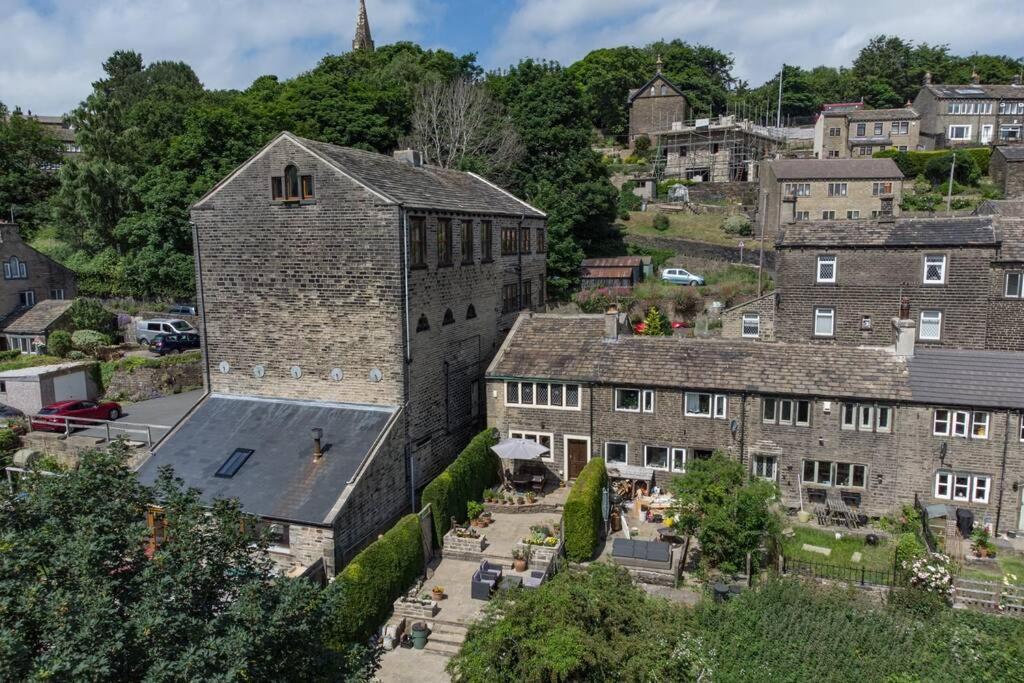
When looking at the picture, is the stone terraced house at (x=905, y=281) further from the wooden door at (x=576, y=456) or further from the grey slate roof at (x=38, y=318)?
the grey slate roof at (x=38, y=318)

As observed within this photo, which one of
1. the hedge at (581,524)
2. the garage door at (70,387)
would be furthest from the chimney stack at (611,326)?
the garage door at (70,387)

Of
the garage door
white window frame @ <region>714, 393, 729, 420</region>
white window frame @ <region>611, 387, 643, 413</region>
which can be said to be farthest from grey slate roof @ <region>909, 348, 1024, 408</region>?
the garage door

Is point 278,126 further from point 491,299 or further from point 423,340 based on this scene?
point 423,340

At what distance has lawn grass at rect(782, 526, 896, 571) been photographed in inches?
864

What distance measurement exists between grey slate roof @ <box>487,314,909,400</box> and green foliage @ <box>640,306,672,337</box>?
13493 millimetres

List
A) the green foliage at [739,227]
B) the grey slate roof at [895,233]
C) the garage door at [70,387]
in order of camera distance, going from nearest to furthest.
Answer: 1. the grey slate roof at [895,233]
2. the garage door at [70,387]
3. the green foliage at [739,227]

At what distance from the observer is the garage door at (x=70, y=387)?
37.3 meters

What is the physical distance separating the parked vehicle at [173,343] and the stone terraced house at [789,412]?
26820mm

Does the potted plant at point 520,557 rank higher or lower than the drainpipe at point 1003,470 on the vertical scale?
lower

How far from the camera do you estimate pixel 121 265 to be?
188 ft

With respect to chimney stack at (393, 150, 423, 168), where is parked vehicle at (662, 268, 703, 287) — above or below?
below

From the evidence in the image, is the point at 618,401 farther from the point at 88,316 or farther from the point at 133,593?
the point at 88,316

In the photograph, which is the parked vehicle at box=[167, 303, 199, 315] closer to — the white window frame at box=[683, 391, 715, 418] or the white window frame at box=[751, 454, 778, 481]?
the white window frame at box=[683, 391, 715, 418]

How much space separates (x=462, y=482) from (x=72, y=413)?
21.7 m
